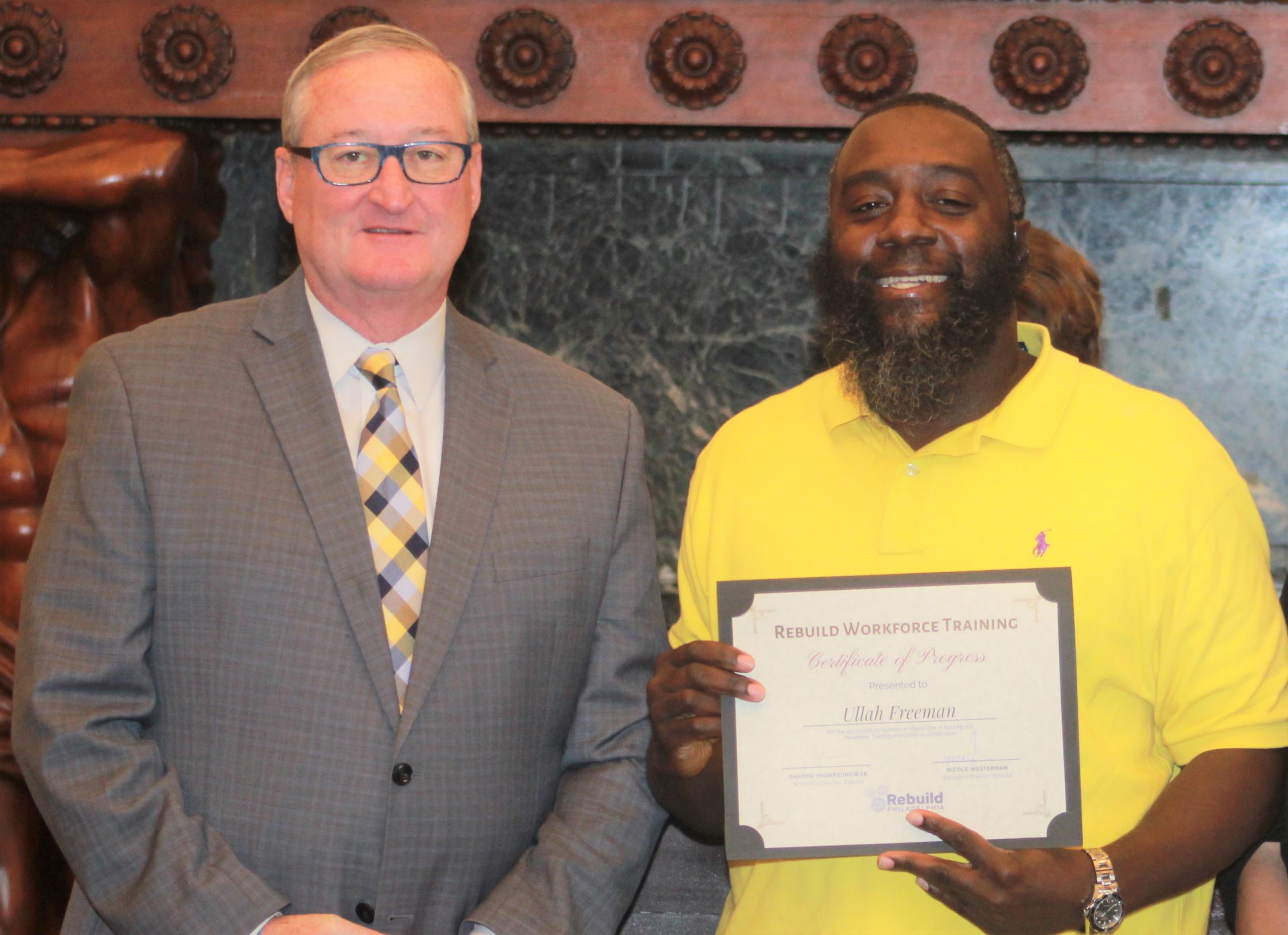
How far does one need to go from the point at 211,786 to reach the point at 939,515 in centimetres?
98

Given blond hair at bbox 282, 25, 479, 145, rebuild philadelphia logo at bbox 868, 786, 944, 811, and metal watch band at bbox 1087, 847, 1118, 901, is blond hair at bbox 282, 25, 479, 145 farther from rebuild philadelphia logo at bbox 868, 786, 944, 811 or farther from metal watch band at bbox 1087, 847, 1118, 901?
metal watch band at bbox 1087, 847, 1118, 901

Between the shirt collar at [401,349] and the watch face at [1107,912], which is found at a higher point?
the shirt collar at [401,349]

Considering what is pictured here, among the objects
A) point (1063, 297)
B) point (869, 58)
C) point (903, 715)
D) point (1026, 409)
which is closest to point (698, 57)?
point (869, 58)

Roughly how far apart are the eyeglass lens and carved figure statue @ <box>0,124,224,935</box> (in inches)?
38.1

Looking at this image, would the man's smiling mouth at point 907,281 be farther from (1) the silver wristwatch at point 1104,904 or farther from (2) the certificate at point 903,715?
(1) the silver wristwatch at point 1104,904

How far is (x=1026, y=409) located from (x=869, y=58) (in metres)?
1.17

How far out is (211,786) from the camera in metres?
1.72

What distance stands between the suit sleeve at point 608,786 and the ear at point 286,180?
567 millimetres

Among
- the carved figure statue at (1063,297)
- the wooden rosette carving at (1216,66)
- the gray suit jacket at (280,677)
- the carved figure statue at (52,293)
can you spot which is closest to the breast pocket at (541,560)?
the gray suit jacket at (280,677)

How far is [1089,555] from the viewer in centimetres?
168

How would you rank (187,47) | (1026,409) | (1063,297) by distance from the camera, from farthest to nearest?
(187,47)
(1063,297)
(1026,409)

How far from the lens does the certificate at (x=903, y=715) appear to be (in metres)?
1.57

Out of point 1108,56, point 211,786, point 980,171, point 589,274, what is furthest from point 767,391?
point 211,786
